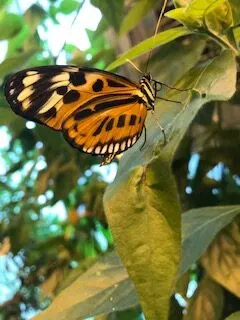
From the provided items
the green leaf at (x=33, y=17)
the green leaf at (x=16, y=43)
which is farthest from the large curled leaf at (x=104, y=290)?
the green leaf at (x=16, y=43)

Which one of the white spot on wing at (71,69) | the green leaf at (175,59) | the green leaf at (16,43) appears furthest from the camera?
the green leaf at (16,43)

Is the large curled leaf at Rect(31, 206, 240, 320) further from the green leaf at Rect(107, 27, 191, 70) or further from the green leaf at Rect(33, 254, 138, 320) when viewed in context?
the green leaf at Rect(107, 27, 191, 70)

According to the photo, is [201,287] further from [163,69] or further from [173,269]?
[173,269]

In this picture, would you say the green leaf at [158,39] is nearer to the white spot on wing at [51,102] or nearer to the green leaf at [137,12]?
the white spot on wing at [51,102]

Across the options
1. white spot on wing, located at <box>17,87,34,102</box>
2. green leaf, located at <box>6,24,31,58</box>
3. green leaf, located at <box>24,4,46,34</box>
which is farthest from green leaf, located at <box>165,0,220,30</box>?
green leaf, located at <box>6,24,31,58</box>

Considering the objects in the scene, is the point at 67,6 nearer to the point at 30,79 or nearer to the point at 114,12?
the point at 114,12
